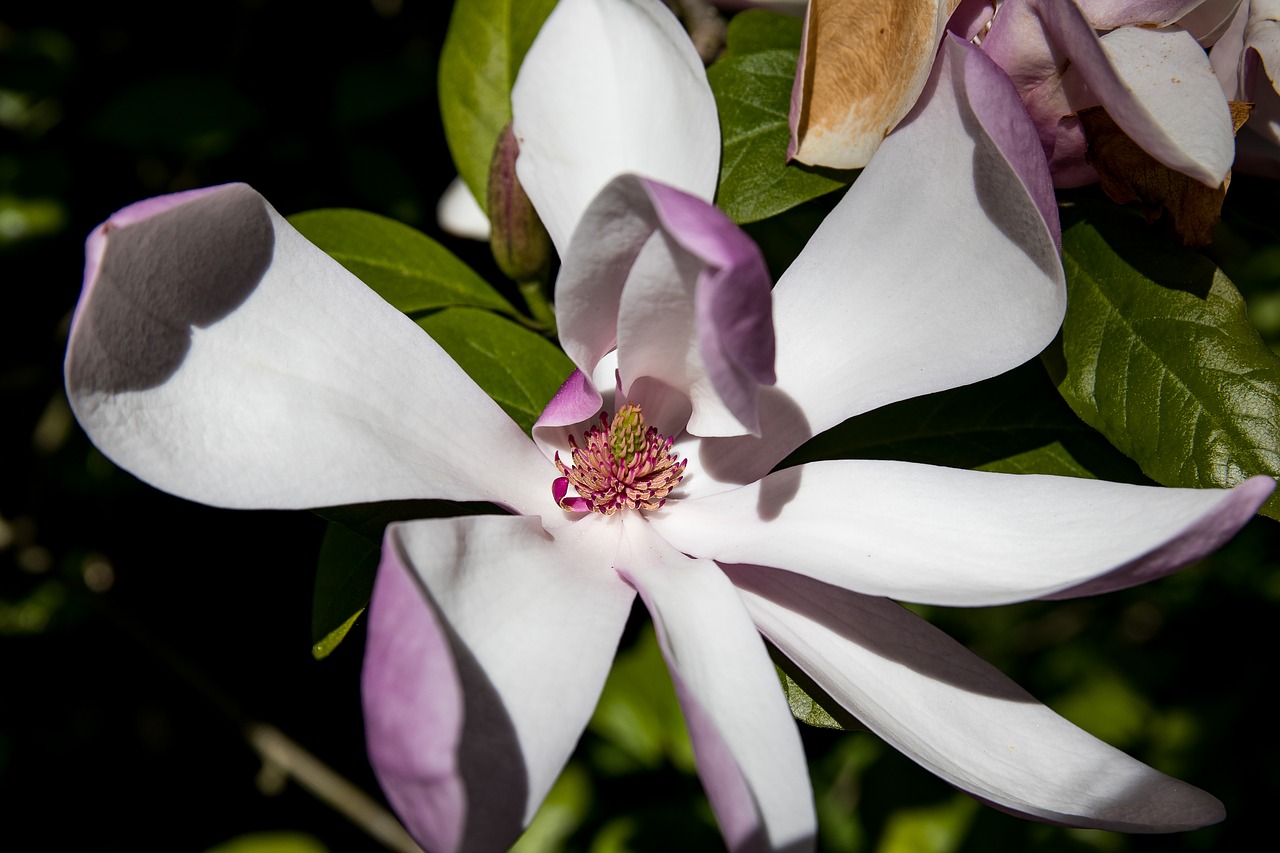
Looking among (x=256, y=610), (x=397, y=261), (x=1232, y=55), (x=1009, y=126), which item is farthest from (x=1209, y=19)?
(x=256, y=610)

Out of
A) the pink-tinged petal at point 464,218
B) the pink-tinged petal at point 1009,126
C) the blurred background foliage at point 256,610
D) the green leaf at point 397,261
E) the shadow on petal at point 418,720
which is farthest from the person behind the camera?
the blurred background foliage at point 256,610

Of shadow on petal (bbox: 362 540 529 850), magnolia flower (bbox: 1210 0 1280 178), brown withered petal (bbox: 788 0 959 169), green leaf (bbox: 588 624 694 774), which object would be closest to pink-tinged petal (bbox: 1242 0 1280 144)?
magnolia flower (bbox: 1210 0 1280 178)

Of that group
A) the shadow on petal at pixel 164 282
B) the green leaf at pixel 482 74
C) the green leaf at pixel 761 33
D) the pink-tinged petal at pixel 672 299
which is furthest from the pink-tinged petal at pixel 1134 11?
the shadow on petal at pixel 164 282

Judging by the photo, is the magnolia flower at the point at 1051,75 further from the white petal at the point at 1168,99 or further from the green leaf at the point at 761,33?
the green leaf at the point at 761,33

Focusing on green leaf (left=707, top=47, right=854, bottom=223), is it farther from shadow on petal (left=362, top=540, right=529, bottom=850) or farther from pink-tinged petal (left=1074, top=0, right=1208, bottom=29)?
shadow on petal (left=362, top=540, right=529, bottom=850)

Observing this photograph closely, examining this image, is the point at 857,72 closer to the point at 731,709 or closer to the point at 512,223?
the point at 512,223

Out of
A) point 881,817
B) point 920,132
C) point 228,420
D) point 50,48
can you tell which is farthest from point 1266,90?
point 50,48

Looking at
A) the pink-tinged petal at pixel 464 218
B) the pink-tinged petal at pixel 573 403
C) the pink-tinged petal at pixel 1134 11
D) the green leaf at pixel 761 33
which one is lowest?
the pink-tinged petal at pixel 464 218
